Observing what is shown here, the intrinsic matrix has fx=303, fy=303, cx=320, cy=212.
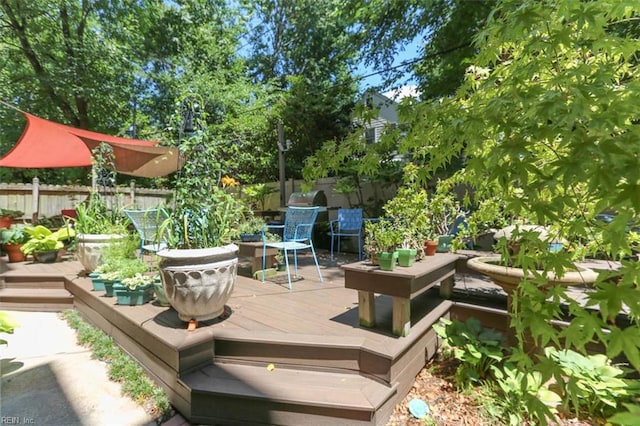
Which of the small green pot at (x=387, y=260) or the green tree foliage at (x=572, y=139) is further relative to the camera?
the small green pot at (x=387, y=260)

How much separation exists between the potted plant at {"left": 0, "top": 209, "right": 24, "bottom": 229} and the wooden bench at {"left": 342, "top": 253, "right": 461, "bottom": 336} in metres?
6.68

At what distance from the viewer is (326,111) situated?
737cm

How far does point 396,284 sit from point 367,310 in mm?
387

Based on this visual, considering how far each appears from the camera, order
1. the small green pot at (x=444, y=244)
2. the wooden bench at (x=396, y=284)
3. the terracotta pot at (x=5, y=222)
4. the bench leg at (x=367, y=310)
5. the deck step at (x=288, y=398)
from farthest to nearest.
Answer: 1. the terracotta pot at (x=5, y=222)
2. the small green pot at (x=444, y=244)
3. the bench leg at (x=367, y=310)
4. the wooden bench at (x=396, y=284)
5. the deck step at (x=288, y=398)

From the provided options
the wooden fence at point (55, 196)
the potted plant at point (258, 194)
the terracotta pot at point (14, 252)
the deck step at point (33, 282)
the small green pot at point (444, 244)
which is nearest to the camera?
the small green pot at point (444, 244)

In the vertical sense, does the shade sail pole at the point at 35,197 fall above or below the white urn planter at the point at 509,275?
above

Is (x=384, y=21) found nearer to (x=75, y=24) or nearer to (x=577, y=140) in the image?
(x=577, y=140)

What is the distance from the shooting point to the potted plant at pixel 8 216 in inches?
214

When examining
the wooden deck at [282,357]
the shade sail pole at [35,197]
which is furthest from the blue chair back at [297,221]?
the shade sail pole at [35,197]

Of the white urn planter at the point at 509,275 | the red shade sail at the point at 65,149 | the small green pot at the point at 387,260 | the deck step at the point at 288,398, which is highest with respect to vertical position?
the red shade sail at the point at 65,149

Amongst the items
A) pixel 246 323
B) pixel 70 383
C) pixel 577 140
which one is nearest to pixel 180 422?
pixel 246 323

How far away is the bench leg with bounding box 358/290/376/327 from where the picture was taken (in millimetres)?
2289

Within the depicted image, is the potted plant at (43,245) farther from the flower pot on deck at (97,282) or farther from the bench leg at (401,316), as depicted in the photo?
the bench leg at (401,316)

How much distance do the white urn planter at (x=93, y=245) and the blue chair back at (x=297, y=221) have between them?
77.1 inches
